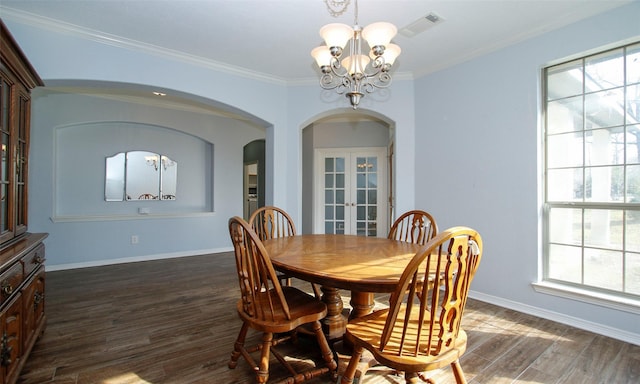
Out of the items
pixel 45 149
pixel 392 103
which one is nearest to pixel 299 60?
pixel 392 103

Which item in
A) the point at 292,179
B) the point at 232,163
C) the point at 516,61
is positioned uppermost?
the point at 516,61

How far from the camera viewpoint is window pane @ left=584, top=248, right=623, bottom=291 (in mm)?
2543

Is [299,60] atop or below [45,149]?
atop

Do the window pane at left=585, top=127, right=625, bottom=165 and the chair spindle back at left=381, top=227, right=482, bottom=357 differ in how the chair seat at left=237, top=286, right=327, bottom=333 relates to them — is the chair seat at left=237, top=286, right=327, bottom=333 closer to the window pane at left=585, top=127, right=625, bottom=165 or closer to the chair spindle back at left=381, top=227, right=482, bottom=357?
the chair spindle back at left=381, top=227, right=482, bottom=357

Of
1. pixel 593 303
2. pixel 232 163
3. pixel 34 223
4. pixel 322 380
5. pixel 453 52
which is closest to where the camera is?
pixel 322 380

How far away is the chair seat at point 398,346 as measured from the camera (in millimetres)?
1304

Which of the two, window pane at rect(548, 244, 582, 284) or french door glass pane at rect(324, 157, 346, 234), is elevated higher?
french door glass pane at rect(324, 157, 346, 234)

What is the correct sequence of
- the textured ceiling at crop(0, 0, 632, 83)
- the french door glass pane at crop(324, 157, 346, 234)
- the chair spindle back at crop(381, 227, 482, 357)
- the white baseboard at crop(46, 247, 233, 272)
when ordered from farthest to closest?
the french door glass pane at crop(324, 157, 346, 234)
the white baseboard at crop(46, 247, 233, 272)
the textured ceiling at crop(0, 0, 632, 83)
the chair spindle back at crop(381, 227, 482, 357)

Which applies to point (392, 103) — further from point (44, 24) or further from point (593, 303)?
point (44, 24)

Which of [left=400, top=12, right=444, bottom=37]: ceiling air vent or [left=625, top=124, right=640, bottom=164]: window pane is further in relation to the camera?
[left=400, top=12, right=444, bottom=37]: ceiling air vent

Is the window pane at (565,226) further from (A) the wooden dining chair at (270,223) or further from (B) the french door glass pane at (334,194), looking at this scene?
(B) the french door glass pane at (334,194)

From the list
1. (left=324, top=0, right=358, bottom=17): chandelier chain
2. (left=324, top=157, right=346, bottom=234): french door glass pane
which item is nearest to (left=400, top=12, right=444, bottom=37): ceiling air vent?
(left=324, top=0, right=358, bottom=17): chandelier chain

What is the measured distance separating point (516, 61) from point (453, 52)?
24.5 inches

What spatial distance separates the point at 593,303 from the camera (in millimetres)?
2568
